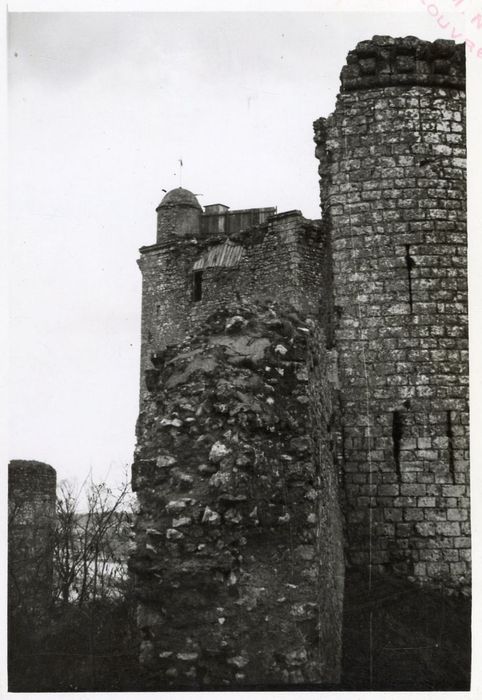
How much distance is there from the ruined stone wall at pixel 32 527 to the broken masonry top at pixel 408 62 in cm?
741

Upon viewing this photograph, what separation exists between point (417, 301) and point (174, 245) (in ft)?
30.2

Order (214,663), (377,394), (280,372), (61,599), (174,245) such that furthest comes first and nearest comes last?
(174,245) < (377,394) < (61,599) < (280,372) < (214,663)

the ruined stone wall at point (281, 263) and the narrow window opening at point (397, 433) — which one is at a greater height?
the ruined stone wall at point (281, 263)

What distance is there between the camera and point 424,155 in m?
9.70

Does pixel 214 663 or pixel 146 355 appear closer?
pixel 214 663

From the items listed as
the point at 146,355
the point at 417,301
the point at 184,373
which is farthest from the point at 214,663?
the point at 146,355

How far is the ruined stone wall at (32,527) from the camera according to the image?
8.70m

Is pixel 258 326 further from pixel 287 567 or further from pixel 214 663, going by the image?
pixel 214 663

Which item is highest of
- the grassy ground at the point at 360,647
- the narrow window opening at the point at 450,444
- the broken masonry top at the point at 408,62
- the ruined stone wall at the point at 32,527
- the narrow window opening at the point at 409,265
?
the broken masonry top at the point at 408,62

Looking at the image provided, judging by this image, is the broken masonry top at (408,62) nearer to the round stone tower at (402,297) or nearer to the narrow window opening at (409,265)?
the round stone tower at (402,297)

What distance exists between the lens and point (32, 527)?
1142 centimetres

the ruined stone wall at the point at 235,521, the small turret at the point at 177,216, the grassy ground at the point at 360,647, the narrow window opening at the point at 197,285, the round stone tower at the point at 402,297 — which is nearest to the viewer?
the ruined stone wall at the point at 235,521

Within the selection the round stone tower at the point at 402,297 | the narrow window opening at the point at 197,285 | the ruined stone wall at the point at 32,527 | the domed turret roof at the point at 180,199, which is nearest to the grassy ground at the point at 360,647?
the round stone tower at the point at 402,297

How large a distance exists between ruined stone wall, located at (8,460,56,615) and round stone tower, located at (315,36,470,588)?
147 inches
